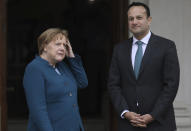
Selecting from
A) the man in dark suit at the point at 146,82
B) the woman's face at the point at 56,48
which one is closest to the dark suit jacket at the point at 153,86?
the man in dark suit at the point at 146,82

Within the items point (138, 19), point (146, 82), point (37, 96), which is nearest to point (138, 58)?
point (146, 82)

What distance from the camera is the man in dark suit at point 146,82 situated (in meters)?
3.52

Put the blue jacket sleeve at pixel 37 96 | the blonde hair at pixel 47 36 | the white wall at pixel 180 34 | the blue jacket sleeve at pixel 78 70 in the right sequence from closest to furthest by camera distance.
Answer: the blue jacket sleeve at pixel 37 96 < the blonde hair at pixel 47 36 < the blue jacket sleeve at pixel 78 70 < the white wall at pixel 180 34

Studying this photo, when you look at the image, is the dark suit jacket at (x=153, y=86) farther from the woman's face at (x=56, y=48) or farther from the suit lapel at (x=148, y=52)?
the woman's face at (x=56, y=48)

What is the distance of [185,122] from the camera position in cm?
536

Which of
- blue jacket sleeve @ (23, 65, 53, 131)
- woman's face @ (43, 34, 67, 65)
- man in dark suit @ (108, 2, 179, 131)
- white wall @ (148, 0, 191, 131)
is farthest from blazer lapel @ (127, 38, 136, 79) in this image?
white wall @ (148, 0, 191, 131)

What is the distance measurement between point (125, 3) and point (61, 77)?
2570 mm

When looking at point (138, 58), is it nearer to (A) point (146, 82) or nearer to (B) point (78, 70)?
(A) point (146, 82)

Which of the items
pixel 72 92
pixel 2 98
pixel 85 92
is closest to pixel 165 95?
pixel 72 92

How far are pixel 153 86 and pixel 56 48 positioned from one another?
96cm

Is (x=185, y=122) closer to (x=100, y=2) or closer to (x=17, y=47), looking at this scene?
(x=100, y=2)

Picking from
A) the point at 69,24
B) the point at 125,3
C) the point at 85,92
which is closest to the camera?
the point at 125,3

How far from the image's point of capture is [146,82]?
3.56 metres

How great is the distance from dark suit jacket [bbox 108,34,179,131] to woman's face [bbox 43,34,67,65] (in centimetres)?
69
